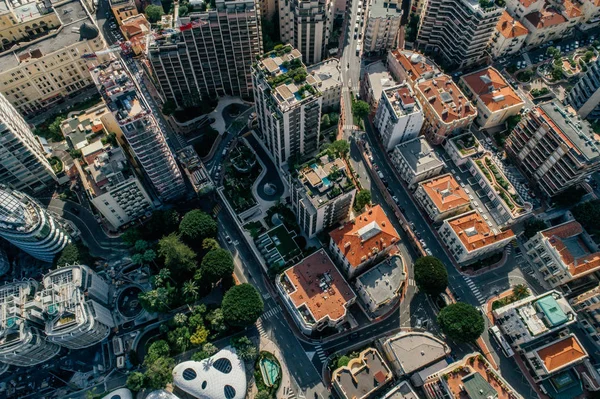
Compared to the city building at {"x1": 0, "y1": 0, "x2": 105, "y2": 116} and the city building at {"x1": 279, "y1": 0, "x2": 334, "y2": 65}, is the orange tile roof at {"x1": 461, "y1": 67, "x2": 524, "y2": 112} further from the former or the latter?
the city building at {"x1": 0, "y1": 0, "x2": 105, "y2": 116}

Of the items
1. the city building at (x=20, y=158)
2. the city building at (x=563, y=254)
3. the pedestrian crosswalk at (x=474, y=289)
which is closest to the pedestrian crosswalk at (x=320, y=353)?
the pedestrian crosswalk at (x=474, y=289)

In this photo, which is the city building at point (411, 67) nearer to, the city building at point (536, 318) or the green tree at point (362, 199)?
the green tree at point (362, 199)

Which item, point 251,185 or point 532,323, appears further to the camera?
point 251,185

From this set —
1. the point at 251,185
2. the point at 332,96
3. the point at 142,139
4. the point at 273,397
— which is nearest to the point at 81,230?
the point at 142,139

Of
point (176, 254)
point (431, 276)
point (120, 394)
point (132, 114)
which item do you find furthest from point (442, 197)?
point (120, 394)

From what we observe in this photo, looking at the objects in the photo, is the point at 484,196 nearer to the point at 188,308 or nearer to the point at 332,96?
the point at 332,96

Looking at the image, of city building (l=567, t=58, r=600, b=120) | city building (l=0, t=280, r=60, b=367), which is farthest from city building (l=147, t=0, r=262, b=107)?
city building (l=567, t=58, r=600, b=120)
